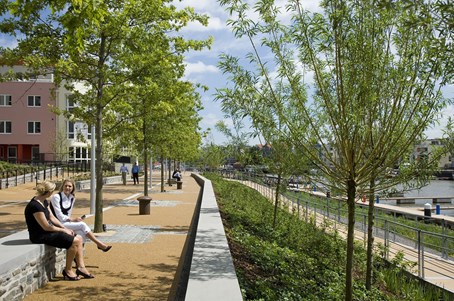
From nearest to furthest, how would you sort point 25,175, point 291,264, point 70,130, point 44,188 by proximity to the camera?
point 44,188 < point 291,264 < point 25,175 < point 70,130

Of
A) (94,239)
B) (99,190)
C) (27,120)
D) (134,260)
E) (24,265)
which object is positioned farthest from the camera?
(27,120)

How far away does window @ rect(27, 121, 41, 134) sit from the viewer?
49.6 m

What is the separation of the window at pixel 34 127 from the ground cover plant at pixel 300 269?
4284 centimetres

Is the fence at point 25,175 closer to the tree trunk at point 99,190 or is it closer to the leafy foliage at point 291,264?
the tree trunk at point 99,190

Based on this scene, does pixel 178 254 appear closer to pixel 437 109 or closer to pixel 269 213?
pixel 437 109

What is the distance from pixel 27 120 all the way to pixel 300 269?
48144 millimetres

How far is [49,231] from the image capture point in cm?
641

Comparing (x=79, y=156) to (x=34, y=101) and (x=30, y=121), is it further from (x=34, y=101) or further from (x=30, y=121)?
(x=34, y=101)

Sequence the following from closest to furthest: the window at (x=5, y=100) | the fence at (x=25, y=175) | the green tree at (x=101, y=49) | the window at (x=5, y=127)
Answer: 1. the green tree at (x=101, y=49)
2. the fence at (x=25, y=175)
3. the window at (x=5, y=100)
4. the window at (x=5, y=127)

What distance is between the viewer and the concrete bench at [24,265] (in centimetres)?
520

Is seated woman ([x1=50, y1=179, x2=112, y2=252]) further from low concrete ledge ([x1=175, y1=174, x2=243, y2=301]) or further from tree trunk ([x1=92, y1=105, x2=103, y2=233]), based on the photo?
tree trunk ([x1=92, y1=105, x2=103, y2=233])

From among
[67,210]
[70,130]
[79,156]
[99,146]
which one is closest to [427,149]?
[67,210]

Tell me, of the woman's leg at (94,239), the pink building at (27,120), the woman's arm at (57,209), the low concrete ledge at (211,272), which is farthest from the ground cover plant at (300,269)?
the pink building at (27,120)

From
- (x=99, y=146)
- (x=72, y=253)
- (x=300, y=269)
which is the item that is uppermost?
(x=99, y=146)
